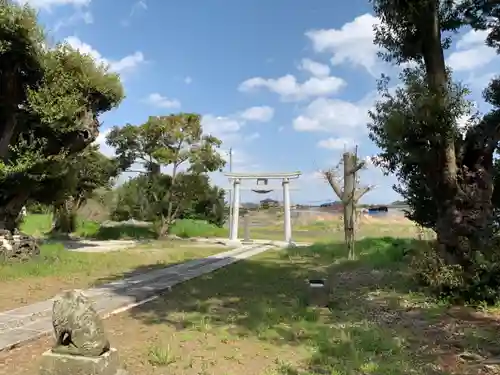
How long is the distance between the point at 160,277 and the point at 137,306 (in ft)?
10.4

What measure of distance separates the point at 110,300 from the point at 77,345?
13.8 ft

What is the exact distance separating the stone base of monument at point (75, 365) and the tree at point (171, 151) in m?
20.6

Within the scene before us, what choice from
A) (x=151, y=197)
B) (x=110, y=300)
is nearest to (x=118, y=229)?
(x=151, y=197)

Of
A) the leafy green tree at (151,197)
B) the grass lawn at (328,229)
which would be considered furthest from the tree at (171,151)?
the grass lawn at (328,229)

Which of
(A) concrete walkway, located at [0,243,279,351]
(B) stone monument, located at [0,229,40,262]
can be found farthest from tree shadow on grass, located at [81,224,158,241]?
(A) concrete walkway, located at [0,243,279,351]

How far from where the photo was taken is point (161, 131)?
78.3ft

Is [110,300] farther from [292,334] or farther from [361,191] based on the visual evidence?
[361,191]

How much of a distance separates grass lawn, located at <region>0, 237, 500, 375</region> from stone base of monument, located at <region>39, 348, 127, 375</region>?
71cm

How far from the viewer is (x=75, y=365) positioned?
3.62 metres

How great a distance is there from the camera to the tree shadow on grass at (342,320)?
4.63 metres

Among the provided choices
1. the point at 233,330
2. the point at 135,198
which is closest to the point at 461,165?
the point at 233,330

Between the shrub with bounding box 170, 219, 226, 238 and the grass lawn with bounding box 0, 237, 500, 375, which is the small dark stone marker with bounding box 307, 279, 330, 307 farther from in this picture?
the shrub with bounding box 170, 219, 226, 238

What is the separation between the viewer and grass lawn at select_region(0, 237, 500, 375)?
14.7 feet

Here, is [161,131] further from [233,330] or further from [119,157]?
[233,330]
